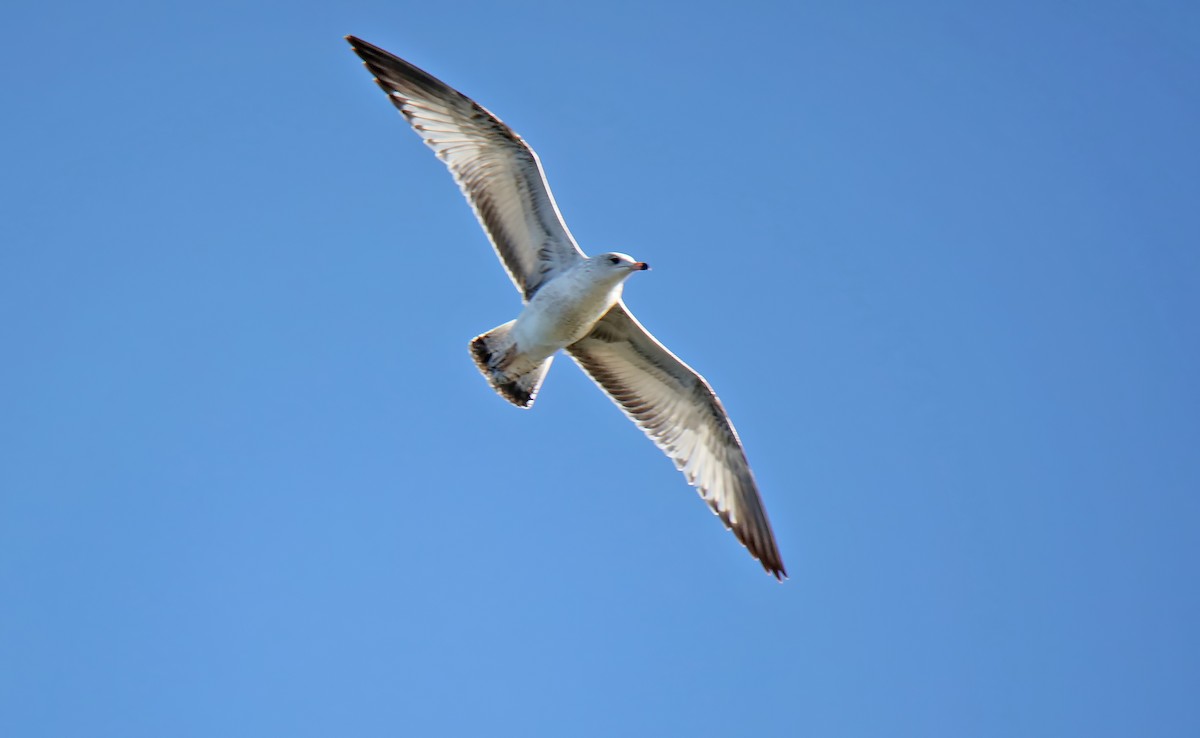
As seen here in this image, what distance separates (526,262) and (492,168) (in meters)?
0.76

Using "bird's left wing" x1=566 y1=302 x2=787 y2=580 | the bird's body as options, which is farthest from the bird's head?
"bird's left wing" x1=566 y1=302 x2=787 y2=580

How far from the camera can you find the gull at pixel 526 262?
1047cm

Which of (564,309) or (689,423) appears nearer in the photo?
(564,309)

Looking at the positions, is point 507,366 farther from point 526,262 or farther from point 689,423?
point 689,423

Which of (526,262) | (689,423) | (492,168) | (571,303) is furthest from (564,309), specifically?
(689,423)

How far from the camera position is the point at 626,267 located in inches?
406

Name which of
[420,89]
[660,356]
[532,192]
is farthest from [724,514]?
[420,89]

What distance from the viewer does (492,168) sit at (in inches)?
420

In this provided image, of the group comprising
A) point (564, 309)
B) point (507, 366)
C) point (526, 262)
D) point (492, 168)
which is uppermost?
point (492, 168)

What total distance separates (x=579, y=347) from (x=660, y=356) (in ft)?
2.14

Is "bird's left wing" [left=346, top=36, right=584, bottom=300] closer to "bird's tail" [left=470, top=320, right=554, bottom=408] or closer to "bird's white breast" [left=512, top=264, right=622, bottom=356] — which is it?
"bird's white breast" [left=512, top=264, right=622, bottom=356]

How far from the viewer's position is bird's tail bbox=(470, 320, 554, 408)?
1079 cm

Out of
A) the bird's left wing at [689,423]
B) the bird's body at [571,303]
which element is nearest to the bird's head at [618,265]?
the bird's body at [571,303]

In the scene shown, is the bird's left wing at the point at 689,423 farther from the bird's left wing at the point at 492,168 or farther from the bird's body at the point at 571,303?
the bird's left wing at the point at 492,168
